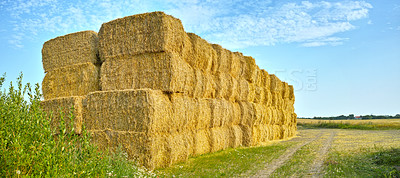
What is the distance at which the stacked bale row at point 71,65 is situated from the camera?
1174 cm

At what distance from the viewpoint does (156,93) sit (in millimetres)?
9492

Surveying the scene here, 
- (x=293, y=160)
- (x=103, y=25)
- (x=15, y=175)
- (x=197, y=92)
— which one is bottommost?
(x=293, y=160)

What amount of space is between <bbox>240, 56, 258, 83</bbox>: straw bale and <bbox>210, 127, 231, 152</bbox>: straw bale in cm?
517

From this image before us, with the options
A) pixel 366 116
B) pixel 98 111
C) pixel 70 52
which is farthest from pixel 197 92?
pixel 366 116

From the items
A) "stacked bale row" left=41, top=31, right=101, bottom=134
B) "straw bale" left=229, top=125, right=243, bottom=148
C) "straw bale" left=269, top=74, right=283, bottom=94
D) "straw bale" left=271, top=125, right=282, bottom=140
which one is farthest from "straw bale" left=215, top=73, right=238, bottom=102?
"straw bale" left=269, top=74, right=283, bottom=94

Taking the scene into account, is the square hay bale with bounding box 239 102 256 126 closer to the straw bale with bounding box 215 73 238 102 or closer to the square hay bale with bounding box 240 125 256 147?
the square hay bale with bounding box 240 125 256 147

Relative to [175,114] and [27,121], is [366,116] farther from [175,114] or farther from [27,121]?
[27,121]

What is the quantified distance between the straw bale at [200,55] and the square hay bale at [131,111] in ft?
9.83

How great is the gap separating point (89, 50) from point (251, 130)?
10854mm

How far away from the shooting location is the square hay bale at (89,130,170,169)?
8.98m

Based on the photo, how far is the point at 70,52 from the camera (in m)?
12.5

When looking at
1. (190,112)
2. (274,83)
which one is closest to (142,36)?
(190,112)

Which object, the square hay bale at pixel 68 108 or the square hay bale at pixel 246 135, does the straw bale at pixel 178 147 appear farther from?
the square hay bale at pixel 246 135

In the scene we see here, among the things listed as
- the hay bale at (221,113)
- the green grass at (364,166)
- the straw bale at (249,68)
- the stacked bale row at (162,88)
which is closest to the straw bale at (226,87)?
the stacked bale row at (162,88)
